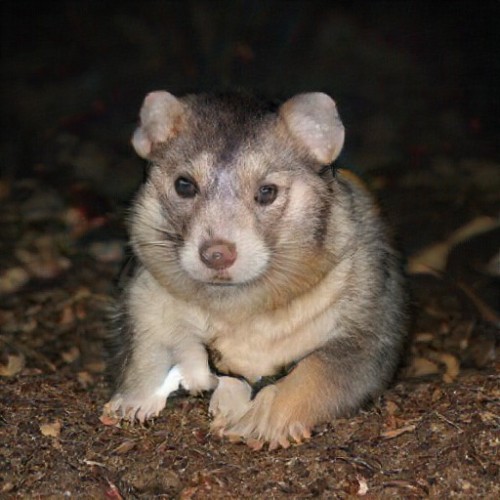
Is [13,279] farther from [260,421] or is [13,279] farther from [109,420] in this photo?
[260,421]

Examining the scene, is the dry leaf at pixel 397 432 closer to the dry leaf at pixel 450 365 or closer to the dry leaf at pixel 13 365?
the dry leaf at pixel 450 365

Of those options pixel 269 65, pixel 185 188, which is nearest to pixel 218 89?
pixel 269 65

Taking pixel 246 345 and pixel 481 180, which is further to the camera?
pixel 481 180

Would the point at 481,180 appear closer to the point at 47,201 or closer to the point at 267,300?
the point at 267,300

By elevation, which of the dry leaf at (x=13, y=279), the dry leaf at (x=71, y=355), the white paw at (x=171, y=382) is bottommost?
the dry leaf at (x=13, y=279)

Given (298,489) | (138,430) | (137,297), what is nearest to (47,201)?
(137,297)

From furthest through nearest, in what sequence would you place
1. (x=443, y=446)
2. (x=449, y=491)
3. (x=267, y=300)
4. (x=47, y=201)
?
(x=47, y=201) < (x=267, y=300) < (x=443, y=446) < (x=449, y=491)

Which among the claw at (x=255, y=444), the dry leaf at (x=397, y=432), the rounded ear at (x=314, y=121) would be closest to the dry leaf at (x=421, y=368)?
the dry leaf at (x=397, y=432)
